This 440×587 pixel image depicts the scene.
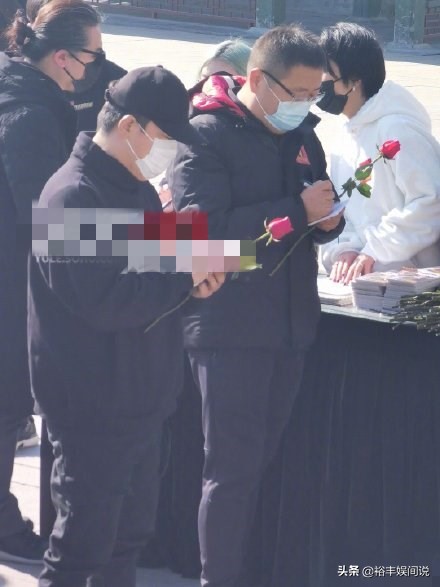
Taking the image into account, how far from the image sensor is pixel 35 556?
4.16 m

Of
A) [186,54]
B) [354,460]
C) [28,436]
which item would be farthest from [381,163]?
[186,54]

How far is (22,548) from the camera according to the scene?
4172 mm

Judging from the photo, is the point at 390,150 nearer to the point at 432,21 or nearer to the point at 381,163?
the point at 381,163

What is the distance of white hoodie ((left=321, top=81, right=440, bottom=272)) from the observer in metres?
3.93

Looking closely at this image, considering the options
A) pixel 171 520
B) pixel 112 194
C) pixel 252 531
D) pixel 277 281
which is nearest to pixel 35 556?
pixel 171 520

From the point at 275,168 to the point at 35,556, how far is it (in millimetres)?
1599

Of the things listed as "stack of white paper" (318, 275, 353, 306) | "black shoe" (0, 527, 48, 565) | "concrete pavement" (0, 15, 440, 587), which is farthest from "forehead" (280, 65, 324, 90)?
"concrete pavement" (0, 15, 440, 587)

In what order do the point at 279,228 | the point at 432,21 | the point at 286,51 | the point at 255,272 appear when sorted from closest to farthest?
the point at 279,228 → the point at 286,51 → the point at 255,272 → the point at 432,21

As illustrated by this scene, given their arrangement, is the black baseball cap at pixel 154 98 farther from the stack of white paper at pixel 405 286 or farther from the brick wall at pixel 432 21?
the brick wall at pixel 432 21

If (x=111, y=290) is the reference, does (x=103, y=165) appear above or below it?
above

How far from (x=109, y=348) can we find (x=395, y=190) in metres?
1.33

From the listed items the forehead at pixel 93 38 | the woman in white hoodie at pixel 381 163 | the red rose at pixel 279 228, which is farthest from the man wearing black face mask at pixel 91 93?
the red rose at pixel 279 228

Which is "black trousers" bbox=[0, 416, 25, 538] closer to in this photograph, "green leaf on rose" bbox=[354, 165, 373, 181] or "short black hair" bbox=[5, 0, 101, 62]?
"short black hair" bbox=[5, 0, 101, 62]

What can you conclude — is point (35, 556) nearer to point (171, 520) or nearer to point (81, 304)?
point (171, 520)
